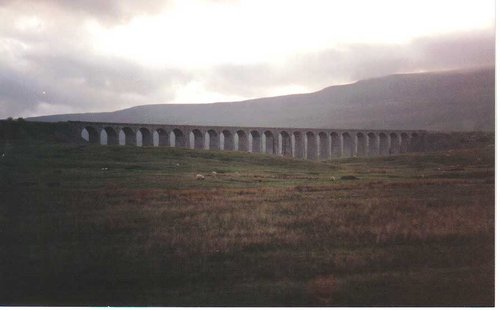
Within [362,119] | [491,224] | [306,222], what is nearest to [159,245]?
[306,222]

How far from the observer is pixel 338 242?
14914 millimetres

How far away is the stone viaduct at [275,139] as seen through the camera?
69.2 m

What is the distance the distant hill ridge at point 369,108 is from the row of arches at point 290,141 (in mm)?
2891

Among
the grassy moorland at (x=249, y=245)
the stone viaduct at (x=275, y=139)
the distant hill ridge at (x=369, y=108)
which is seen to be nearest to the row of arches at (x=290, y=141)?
the stone viaduct at (x=275, y=139)

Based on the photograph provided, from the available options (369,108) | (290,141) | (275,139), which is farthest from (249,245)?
(369,108)

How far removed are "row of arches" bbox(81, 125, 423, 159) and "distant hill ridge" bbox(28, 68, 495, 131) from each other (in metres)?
2.89

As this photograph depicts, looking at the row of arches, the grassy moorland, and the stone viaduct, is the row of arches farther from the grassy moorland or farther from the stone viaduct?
the grassy moorland

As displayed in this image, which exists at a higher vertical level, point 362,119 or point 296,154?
point 362,119

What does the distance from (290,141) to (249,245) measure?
6729cm

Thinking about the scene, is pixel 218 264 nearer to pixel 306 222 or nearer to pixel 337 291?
pixel 337 291

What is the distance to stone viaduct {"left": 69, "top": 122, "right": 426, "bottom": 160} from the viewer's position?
6919cm

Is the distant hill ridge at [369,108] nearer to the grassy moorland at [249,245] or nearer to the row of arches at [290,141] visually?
the row of arches at [290,141]

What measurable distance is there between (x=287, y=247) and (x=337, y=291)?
255cm

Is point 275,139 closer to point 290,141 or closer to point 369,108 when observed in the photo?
point 290,141
